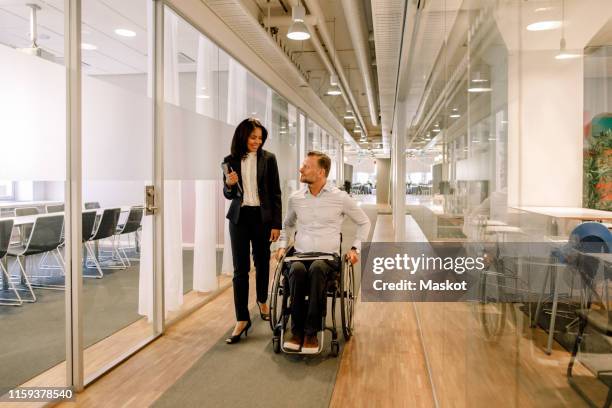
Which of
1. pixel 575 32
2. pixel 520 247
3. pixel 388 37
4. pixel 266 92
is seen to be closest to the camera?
pixel 575 32

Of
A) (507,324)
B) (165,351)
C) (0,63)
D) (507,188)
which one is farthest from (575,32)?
(165,351)

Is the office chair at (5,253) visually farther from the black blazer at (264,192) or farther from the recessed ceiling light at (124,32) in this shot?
the black blazer at (264,192)

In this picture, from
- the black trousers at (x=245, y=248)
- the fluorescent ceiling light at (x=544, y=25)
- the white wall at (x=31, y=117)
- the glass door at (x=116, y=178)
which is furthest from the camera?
the black trousers at (x=245, y=248)

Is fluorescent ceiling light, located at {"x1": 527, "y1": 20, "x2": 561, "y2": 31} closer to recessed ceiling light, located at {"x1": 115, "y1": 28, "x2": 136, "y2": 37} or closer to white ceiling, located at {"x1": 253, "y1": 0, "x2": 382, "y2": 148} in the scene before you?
recessed ceiling light, located at {"x1": 115, "y1": 28, "x2": 136, "y2": 37}

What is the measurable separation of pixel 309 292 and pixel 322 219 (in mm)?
582

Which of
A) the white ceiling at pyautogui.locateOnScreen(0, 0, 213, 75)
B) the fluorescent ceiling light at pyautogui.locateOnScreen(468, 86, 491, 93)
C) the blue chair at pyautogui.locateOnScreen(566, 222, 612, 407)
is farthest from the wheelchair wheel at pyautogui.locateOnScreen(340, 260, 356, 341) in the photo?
the blue chair at pyautogui.locateOnScreen(566, 222, 612, 407)

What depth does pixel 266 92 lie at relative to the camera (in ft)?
22.1

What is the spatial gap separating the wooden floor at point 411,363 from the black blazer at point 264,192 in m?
0.98

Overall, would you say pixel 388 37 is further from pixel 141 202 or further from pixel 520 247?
pixel 520 247

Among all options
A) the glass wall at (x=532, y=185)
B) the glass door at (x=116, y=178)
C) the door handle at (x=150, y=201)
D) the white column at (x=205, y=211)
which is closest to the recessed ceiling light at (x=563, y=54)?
the glass wall at (x=532, y=185)

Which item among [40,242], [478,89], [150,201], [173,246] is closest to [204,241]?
[173,246]

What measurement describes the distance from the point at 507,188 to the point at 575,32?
1.40 ft

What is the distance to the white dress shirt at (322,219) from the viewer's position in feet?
11.0

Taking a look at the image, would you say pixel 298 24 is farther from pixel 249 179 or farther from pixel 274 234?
pixel 274 234
